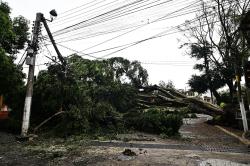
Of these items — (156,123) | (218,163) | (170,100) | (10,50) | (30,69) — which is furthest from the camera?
(170,100)

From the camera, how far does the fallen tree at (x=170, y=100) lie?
59.4 ft

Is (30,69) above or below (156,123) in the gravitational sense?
above

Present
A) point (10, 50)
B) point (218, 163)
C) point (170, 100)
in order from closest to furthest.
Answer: point (218, 163) < point (10, 50) < point (170, 100)

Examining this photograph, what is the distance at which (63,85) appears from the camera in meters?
13.7

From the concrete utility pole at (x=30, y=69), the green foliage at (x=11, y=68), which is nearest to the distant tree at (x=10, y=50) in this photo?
the green foliage at (x=11, y=68)

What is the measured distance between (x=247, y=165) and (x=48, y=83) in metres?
10.9

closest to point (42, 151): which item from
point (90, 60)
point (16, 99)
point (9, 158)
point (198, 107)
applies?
point (9, 158)

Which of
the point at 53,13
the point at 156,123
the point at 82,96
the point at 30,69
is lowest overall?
the point at 156,123

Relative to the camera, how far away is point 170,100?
19.7 meters

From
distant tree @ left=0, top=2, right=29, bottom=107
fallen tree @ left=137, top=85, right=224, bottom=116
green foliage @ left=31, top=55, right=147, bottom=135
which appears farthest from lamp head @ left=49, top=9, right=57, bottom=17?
fallen tree @ left=137, top=85, right=224, bottom=116

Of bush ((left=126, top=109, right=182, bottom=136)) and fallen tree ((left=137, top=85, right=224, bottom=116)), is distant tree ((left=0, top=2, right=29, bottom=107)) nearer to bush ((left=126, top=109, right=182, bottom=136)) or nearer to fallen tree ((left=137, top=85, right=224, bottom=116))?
bush ((left=126, top=109, right=182, bottom=136))

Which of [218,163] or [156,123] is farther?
[156,123]

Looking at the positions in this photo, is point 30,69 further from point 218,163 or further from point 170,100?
point 170,100

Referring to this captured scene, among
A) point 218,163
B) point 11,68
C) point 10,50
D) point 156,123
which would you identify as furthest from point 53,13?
point 218,163
